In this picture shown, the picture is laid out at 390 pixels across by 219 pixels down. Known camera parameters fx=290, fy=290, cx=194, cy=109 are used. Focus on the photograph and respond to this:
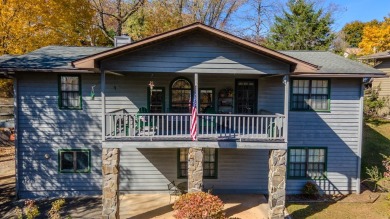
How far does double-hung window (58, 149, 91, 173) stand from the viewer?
13164 millimetres

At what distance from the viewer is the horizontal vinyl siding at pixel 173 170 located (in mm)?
13461

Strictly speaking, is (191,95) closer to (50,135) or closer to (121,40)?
(121,40)

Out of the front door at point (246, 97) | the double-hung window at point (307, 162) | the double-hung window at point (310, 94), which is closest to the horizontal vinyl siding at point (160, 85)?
the front door at point (246, 97)

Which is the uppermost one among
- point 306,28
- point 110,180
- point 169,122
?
point 306,28

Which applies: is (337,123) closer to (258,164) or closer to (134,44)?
(258,164)

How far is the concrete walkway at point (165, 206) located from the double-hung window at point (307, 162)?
7.01 ft

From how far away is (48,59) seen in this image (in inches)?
516

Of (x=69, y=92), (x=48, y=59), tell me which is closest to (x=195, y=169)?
(x=69, y=92)

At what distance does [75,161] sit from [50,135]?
63.1 inches

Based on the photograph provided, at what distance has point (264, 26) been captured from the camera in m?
36.6

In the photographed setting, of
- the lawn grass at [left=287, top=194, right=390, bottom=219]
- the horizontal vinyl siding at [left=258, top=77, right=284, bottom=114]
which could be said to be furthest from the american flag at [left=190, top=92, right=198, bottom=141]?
the lawn grass at [left=287, top=194, right=390, bottom=219]

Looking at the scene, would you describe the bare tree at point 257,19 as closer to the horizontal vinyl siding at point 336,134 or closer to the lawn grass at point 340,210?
the horizontal vinyl siding at point 336,134

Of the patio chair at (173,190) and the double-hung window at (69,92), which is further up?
the double-hung window at (69,92)

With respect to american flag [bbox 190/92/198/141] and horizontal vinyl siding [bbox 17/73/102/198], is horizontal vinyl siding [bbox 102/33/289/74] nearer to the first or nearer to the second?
american flag [bbox 190/92/198/141]
